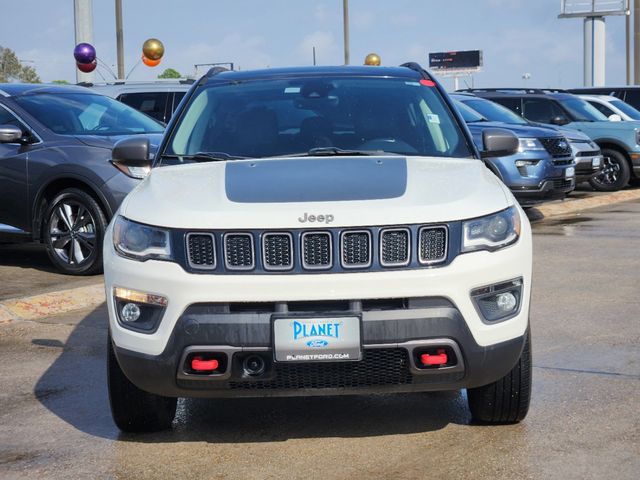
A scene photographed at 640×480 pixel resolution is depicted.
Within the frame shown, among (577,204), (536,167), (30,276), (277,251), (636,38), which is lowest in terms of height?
(577,204)

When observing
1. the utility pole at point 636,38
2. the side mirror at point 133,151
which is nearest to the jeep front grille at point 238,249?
the side mirror at point 133,151

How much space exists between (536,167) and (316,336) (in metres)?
9.88

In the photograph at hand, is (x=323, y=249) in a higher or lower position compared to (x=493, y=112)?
higher

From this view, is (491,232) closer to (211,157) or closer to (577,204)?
(211,157)

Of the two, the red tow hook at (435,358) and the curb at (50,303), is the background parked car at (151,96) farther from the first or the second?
the red tow hook at (435,358)

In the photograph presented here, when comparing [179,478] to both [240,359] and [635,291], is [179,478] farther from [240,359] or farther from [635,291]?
[635,291]

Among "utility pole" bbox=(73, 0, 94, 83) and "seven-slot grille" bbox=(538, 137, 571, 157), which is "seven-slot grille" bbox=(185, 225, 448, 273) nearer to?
"seven-slot grille" bbox=(538, 137, 571, 157)

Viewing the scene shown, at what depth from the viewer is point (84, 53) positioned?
1798 cm

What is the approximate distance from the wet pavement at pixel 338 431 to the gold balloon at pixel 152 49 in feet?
51.1

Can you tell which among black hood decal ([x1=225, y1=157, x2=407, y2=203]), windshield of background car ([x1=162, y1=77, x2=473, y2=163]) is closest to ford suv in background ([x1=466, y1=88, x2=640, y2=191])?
windshield of background car ([x1=162, y1=77, x2=473, y2=163])

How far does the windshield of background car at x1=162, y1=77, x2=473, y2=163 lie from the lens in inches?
219

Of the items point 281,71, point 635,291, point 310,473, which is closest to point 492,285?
point 310,473

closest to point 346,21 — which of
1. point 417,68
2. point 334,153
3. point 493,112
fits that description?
point 493,112

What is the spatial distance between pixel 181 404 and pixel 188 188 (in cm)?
122
